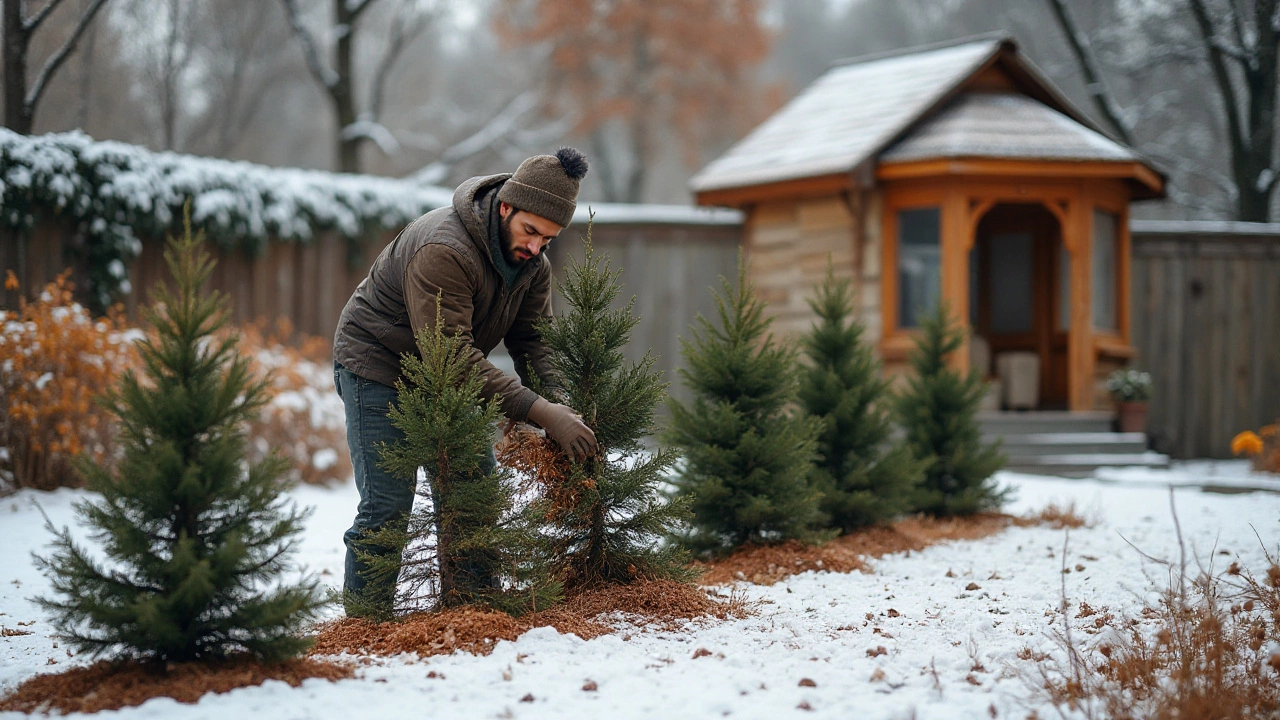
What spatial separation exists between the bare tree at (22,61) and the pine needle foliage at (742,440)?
15.4 feet

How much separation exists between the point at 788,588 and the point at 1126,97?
19.9m

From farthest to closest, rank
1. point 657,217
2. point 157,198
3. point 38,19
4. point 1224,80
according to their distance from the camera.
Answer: point 1224,80
point 657,217
point 157,198
point 38,19

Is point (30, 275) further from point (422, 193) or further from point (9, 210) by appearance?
point (422, 193)

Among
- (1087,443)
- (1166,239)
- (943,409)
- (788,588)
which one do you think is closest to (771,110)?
(1166,239)

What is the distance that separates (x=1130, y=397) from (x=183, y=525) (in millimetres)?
9148

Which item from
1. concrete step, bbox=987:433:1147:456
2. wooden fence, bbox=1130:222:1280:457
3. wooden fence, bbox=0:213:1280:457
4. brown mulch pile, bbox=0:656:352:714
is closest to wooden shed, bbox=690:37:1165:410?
concrete step, bbox=987:433:1147:456

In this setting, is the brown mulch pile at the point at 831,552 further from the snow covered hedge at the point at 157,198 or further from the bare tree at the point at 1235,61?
the bare tree at the point at 1235,61

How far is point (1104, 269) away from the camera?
1025 centimetres

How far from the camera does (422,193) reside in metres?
10.3

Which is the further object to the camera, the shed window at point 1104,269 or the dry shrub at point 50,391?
the shed window at point 1104,269

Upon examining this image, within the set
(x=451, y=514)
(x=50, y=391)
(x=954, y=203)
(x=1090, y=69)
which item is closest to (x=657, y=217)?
(x=954, y=203)

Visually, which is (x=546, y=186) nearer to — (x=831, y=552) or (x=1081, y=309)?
(x=831, y=552)

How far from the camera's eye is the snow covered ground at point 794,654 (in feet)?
9.38

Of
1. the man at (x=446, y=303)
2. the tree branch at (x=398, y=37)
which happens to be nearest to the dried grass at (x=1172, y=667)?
the man at (x=446, y=303)
